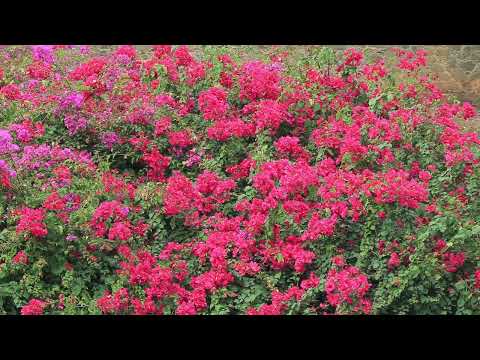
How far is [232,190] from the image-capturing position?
5.28 meters

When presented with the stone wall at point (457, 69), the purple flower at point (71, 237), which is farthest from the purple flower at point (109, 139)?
the stone wall at point (457, 69)

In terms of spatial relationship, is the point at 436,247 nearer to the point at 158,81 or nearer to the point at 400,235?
the point at 400,235

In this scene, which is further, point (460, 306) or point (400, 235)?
point (400, 235)

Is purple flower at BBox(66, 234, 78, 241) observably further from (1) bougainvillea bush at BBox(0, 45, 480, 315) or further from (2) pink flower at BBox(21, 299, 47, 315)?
(2) pink flower at BBox(21, 299, 47, 315)

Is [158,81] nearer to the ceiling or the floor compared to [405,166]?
nearer to the ceiling

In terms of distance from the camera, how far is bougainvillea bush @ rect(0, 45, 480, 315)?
430 centimetres

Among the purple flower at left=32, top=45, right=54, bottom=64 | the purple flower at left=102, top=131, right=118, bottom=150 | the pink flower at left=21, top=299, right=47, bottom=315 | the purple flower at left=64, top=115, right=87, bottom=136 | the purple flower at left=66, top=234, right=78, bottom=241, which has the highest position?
the purple flower at left=32, top=45, right=54, bottom=64

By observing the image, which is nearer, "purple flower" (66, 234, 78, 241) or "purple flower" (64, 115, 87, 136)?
"purple flower" (66, 234, 78, 241)

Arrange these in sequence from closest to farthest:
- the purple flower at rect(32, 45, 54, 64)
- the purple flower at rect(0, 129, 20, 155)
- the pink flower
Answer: the pink flower, the purple flower at rect(0, 129, 20, 155), the purple flower at rect(32, 45, 54, 64)

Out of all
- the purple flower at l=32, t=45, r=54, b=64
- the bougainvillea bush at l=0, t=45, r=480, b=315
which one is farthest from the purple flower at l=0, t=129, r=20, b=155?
the purple flower at l=32, t=45, r=54, b=64

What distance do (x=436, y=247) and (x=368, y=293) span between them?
1.59 feet

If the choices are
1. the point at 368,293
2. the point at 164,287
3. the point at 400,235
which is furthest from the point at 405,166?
the point at 164,287

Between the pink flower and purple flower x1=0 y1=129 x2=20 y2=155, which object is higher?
purple flower x1=0 y1=129 x2=20 y2=155

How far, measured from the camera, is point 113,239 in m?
4.55
